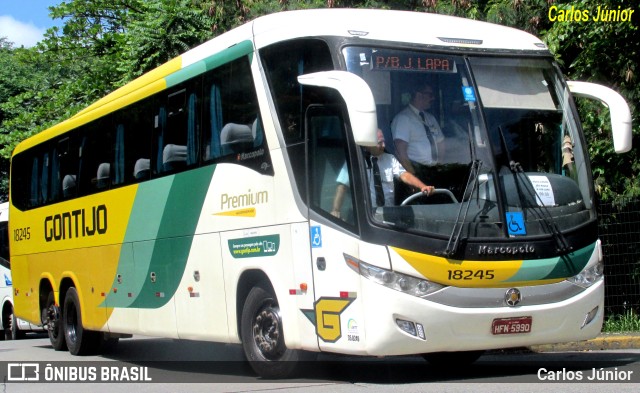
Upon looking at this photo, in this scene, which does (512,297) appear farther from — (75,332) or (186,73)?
(75,332)

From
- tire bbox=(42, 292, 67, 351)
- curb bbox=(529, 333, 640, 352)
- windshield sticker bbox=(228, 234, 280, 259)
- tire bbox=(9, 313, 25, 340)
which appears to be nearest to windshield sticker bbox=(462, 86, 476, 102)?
windshield sticker bbox=(228, 234, 280, 259)

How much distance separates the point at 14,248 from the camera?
59.2 ft

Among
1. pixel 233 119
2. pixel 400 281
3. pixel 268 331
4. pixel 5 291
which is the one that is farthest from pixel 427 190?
pixel 5 291

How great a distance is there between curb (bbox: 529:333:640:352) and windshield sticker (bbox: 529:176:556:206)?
3.89 meters

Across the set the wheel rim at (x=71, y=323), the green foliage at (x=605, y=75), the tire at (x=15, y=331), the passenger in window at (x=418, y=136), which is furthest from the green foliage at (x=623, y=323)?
the tire at (x=15, y=331)

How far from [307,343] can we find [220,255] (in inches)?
78.7

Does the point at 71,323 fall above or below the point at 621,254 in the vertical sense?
below

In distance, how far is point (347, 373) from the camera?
10.8 meters

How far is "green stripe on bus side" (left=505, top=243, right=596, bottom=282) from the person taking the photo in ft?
28.9

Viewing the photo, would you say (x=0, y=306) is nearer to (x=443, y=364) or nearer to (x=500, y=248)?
(x=443, y=364)

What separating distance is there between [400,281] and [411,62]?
2.05 metres

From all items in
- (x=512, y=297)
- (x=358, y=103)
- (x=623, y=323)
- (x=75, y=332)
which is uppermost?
(x=358, y=103)

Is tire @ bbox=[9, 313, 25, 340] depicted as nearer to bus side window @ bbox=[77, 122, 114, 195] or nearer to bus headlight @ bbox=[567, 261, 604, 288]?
bus side window @ bbox=[77, 122, 114, 195]

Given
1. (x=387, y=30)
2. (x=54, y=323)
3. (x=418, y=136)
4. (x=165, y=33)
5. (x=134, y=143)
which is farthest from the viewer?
(x=165, y=33)
